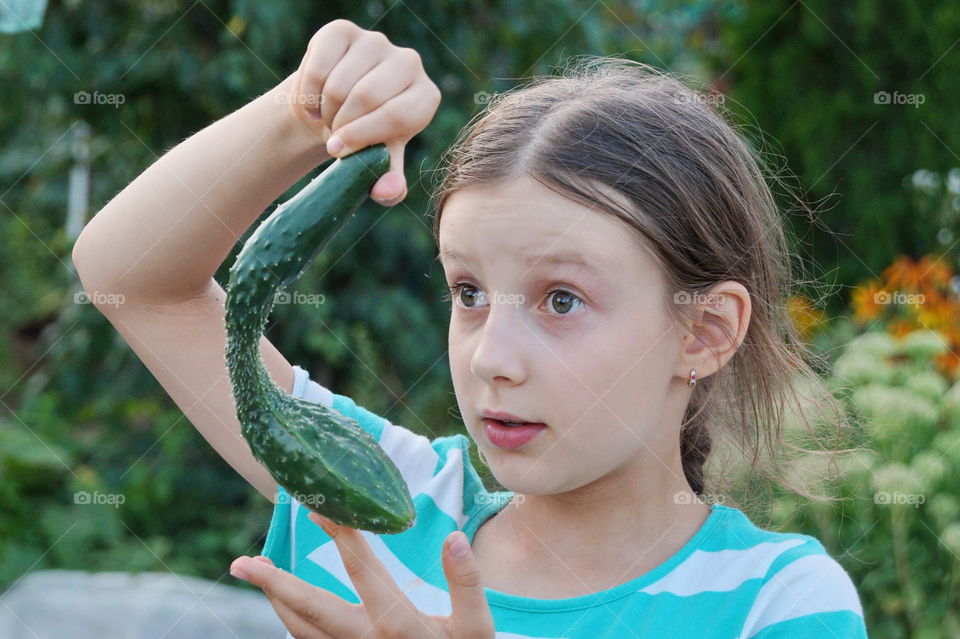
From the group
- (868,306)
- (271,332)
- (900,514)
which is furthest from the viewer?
(868,306)

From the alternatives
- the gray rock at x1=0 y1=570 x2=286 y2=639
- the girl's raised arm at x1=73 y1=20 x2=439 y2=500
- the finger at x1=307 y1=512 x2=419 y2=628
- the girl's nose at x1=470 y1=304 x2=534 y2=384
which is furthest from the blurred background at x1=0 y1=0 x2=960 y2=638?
the finger at x1=307 y1=512 x2=419 y2=628

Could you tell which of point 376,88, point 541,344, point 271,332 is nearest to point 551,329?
point 541,344

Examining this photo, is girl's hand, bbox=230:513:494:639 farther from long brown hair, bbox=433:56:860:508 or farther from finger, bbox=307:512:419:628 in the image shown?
long brown hair, bbox=433:56:860:508

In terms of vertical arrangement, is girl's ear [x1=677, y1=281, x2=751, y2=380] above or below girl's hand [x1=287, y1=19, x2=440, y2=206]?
below

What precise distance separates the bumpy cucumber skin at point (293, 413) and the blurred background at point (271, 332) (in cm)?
254

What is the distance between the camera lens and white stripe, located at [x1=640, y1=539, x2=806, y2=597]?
1.95 m

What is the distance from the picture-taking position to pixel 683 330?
1.98m

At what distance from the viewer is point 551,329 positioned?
5.92ft

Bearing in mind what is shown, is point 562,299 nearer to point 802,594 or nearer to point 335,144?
point 335,144

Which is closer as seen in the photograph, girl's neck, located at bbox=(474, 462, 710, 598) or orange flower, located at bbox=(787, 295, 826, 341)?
girl's neck, located at bbox=(474, 462, 710, 598)

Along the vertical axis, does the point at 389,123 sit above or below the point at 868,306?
above

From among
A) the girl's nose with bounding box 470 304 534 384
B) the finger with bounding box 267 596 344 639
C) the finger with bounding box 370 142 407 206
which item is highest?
the finger with bounding box 370 142 407 206

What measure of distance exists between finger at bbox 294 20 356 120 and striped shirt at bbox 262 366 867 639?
2.23ft

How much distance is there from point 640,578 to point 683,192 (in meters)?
0.71
